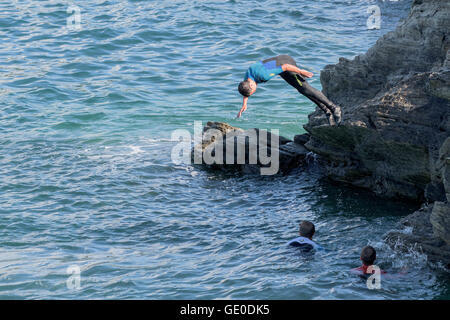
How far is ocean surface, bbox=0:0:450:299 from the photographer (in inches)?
457

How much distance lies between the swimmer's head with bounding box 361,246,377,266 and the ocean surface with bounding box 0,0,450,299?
40cm

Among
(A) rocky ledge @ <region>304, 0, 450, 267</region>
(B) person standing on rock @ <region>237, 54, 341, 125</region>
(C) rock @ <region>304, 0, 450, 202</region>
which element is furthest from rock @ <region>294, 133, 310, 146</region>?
(B) person standing on rock @ <region>237, 54, 341, 125</region>

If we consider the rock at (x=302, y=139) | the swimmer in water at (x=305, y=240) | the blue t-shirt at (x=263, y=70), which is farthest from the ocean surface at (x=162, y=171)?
the blue t-shirt at (x=263, y=70)

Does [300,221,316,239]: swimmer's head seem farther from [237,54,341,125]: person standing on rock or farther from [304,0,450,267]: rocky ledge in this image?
[237,54,341,125]: person standing on rock

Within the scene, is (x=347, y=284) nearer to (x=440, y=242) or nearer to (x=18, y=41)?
(x=440, y=242)

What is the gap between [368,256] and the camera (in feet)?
37.1

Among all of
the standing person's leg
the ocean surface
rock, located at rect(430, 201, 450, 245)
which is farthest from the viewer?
the standing person's leg

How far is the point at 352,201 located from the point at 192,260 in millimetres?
4257

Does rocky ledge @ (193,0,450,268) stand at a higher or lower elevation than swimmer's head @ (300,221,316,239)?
higher

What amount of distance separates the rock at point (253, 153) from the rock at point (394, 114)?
122 cm

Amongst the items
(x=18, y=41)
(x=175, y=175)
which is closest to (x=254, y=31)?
(x=18, y=41)

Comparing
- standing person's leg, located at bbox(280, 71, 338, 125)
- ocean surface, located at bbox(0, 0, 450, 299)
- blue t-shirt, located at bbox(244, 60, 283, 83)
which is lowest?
ocean surface, located at bbox(0, 0, 450, 299)

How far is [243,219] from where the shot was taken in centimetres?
1445

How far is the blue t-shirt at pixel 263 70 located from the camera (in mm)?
12672
